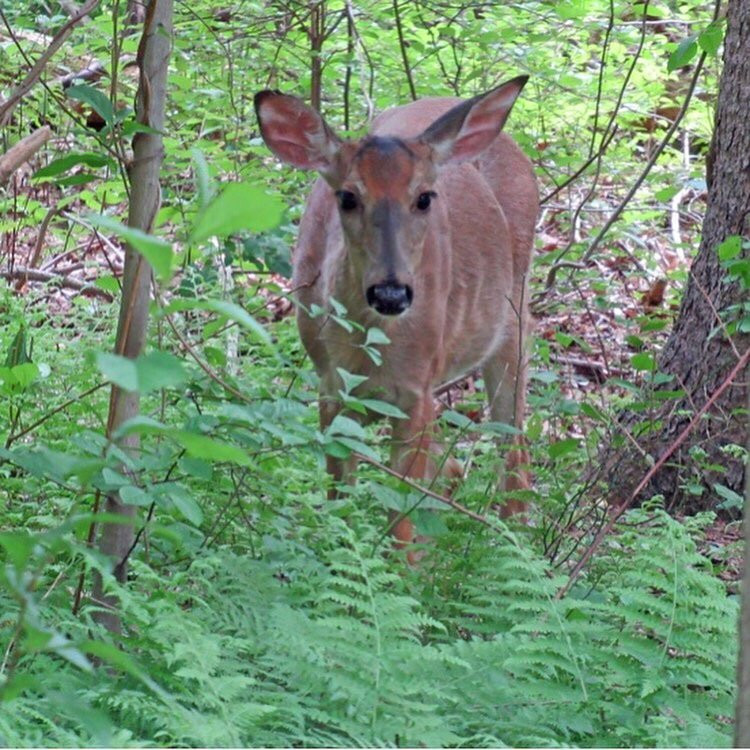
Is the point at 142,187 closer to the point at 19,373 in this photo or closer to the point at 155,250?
the point at 19,373

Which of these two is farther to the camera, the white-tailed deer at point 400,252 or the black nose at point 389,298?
the white-tailed deer at point 400,252

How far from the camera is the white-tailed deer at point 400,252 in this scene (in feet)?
18.0

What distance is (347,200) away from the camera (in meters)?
5.62

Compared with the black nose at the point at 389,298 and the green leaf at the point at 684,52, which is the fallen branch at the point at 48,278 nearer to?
the black nose at the point at 389,298

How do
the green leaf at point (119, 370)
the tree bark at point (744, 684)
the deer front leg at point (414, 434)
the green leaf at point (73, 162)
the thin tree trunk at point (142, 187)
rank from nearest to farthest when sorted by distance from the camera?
the green leaf at point (119, 370)
the tree bark at point (744, 684)
the green leaf at point (73, 162)
the thin tree trunk at point (142, 187)
the deer front leg at point (414, 434)

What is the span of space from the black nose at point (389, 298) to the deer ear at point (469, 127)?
926 millimetres

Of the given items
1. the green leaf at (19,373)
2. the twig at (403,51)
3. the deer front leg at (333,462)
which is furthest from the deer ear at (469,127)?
the green leaf at (19,373)

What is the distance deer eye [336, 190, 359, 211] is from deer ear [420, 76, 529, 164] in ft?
1.69

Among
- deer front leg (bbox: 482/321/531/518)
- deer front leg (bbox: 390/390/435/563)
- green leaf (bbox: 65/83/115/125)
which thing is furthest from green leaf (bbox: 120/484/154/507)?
deer front leg (bbox: 482/321/531/518)

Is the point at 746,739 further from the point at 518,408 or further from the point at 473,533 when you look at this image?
the point at 518,408

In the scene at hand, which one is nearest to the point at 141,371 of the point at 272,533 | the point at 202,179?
the point at 202,179

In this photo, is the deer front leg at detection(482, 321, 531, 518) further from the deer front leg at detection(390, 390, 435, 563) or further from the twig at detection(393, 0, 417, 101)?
the twig at detection(393, 0, 417, 101)

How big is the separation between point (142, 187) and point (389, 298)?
1.86 meters

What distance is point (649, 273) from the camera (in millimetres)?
9188
